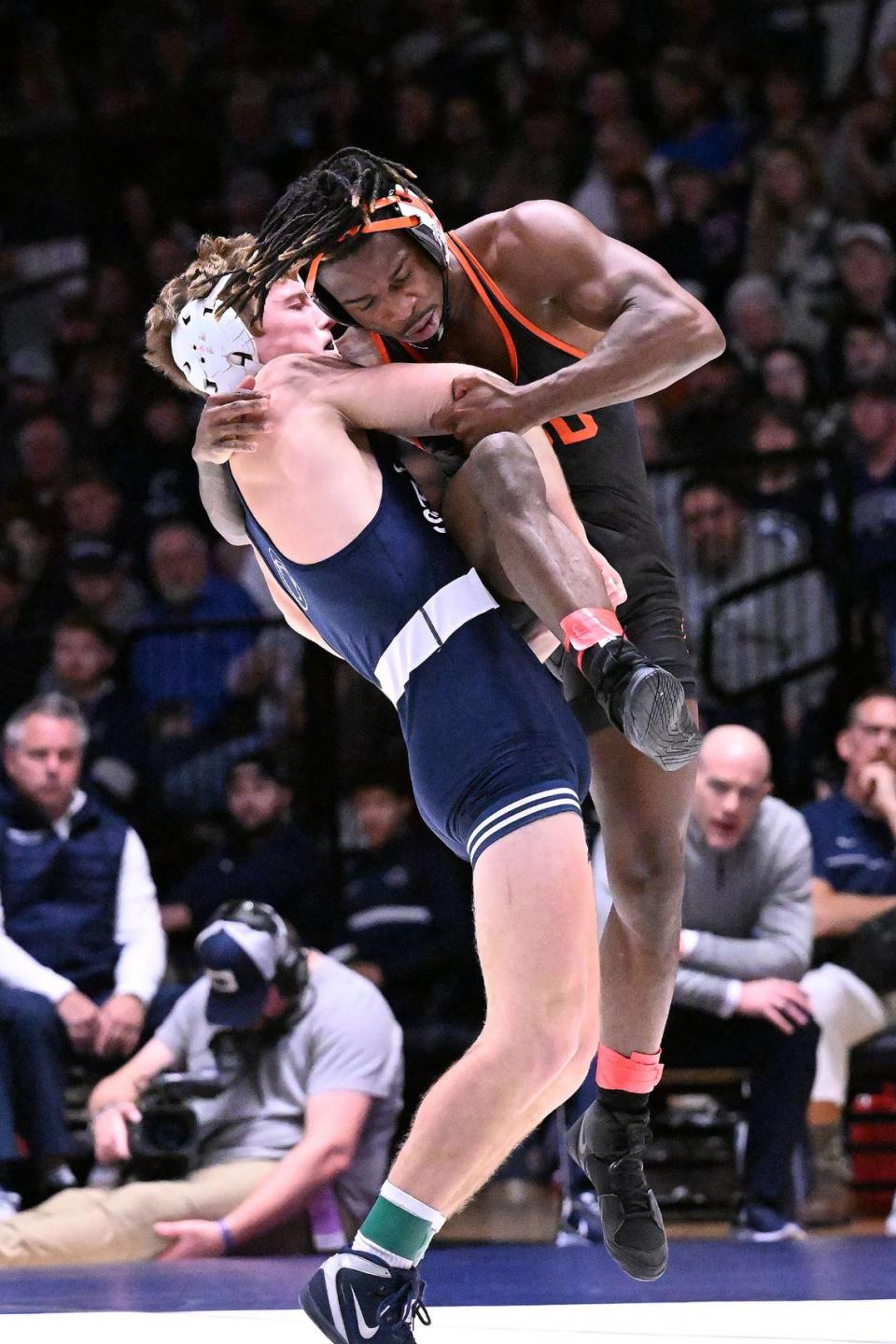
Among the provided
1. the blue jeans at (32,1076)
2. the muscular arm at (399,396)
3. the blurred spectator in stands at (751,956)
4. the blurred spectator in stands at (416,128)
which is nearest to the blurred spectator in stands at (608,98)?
the blurred spectator in stands at (416,128)

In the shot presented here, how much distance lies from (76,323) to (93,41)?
6.73 feet

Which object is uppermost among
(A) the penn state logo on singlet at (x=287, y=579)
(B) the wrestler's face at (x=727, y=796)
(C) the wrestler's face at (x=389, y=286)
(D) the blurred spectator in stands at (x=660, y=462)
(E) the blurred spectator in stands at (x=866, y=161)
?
(E) the blurred spectator in stands at (x=866, y=161)

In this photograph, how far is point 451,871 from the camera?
581cm

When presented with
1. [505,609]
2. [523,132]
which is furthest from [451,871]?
[523,132]

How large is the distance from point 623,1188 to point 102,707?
3767mm

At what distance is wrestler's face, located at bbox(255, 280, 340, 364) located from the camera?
3105mm

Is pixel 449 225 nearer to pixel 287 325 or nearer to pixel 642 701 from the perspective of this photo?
pixel 287 325

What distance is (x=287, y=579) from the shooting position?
294 centimetres

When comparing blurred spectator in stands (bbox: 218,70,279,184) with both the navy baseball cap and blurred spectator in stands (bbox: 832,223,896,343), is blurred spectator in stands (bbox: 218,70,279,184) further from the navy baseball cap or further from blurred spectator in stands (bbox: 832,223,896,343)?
the navy baseball cap

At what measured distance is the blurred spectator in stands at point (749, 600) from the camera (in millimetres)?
6148

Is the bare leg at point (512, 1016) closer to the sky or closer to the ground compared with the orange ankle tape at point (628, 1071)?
closer to the sky

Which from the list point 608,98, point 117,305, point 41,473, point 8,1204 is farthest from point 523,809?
point 117,305

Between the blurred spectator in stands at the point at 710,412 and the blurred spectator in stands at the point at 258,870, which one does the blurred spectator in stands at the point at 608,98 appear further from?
the blurred spectator in stands at the point at 258,870

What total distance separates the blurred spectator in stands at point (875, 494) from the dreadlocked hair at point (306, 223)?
3419 mm
